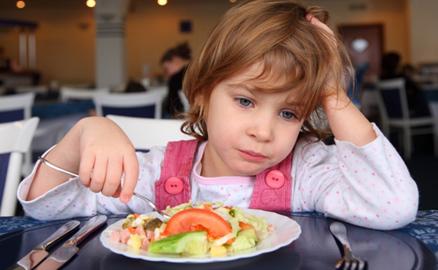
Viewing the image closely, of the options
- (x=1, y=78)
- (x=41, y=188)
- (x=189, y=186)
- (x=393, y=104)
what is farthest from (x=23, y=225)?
(x=1, y=78)

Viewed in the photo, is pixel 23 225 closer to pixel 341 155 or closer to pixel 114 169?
pixel 114 169

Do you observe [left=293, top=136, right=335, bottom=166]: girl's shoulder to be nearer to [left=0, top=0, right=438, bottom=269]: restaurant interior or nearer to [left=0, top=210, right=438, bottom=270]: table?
[left=0, top=0, right=438, bottom=269]: restaurant interior

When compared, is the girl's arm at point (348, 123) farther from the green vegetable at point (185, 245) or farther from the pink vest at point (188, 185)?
the green vegetable at point (185, 245)

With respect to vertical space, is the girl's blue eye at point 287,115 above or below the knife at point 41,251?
above

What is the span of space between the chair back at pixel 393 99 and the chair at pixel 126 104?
3456 millimetres

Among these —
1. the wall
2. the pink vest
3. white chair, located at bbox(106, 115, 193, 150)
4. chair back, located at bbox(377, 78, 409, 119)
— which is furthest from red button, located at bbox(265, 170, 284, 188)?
the wall

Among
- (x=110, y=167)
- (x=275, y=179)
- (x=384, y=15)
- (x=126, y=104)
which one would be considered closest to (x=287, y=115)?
(x=275, y=179)

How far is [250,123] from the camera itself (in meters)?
0.84

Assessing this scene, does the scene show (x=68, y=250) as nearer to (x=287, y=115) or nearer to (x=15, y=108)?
(x=287, y=115)

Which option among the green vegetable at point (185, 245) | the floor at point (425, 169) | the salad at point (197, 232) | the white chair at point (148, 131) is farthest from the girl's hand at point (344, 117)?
the floor at point (425, 169)

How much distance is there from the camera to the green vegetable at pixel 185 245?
60 cm

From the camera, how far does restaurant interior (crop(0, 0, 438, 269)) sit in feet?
2.20

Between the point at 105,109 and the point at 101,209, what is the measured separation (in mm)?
2735

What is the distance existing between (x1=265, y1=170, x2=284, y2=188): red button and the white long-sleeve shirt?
30 millimetres
